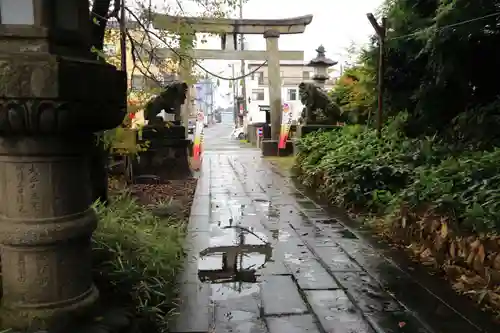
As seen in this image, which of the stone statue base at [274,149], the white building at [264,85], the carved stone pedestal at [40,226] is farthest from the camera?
the white building at [264,85]

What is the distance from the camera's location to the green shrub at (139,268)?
2842mm

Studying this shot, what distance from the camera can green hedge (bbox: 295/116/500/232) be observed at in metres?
3.95

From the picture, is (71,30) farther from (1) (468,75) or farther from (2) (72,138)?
(1) (468,75)

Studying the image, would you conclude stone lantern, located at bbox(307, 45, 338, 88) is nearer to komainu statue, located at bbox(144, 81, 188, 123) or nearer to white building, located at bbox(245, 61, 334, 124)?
komainu statue, located at bbox(144, 81, 188, 123)

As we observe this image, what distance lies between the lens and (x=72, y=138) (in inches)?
84.6

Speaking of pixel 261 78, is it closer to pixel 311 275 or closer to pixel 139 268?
pixel 311 275

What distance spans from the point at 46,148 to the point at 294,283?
236cm

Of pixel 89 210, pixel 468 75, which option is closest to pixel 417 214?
pixel 468 75

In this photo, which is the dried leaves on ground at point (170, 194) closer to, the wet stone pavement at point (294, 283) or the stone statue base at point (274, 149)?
the wet stone pavement at point (294, 283)

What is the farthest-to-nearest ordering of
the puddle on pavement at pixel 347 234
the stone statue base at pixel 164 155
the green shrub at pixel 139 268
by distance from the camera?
the stone statue base at pixel 164 155 → the puddle on pavement at pixel 347 234 → the green shrub at pixel 139 268

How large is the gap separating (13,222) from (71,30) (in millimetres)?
922

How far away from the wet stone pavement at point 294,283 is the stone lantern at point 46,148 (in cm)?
103

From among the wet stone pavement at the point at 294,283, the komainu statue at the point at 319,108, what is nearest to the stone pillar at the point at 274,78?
the komainu statue at the point at 319,108

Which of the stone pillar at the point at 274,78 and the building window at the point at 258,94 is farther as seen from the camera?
the building window at the point at 258,94
